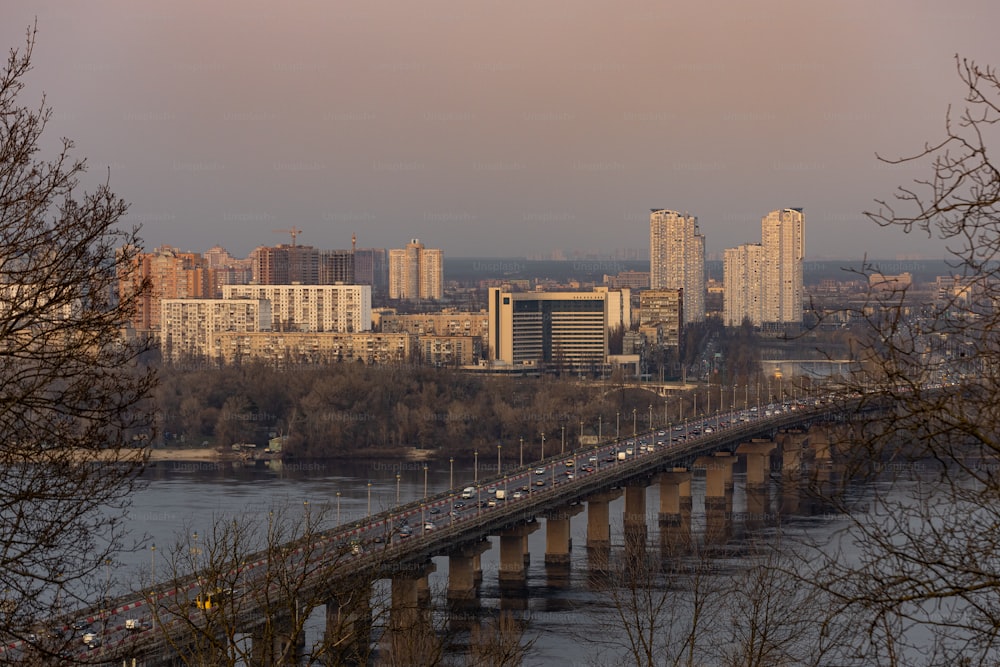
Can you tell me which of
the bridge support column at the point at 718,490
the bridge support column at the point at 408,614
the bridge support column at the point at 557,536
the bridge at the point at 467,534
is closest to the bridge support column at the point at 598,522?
the bridge at the point at 467,534

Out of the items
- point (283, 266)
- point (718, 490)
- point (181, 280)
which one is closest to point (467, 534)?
point (718, 490)

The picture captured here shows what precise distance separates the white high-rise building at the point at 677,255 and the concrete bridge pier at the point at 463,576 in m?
114

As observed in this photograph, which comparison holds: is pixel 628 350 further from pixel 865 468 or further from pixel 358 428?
pixel 865 468

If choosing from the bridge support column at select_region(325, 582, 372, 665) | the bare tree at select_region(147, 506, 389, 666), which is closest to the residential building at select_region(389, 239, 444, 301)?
the bare tree at select_region(147, 506, 389, 666)

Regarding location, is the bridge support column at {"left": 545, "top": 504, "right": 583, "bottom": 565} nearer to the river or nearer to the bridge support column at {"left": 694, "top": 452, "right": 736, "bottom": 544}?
the river

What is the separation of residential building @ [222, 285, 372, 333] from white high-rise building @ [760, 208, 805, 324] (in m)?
38.2

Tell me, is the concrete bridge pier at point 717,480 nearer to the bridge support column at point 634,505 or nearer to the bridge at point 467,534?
the bridge at point 467,534

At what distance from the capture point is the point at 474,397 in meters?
66.2

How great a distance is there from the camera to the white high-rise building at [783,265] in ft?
434

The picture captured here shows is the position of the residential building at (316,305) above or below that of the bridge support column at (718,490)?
above

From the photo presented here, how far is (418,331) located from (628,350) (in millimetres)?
16486

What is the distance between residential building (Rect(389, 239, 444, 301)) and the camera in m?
163

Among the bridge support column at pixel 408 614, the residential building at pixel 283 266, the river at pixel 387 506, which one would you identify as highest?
the residential building at pixel 283 266

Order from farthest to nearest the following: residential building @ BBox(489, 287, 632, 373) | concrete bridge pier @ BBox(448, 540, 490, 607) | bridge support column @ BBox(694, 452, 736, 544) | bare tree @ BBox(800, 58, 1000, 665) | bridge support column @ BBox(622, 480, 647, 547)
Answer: residential building @ BBox(489, 287, 632, 373), bridge support column @ BBox(694, 452, 736, 544), bridge support column @ BBox(622, 480, 647, 547), concrete bridge pier @ BBox(448, 540, 490, 607), bare tree @ BBox(800, 58, 1000, 665)
